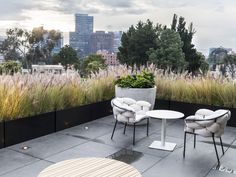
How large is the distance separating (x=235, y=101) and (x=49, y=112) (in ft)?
12.9

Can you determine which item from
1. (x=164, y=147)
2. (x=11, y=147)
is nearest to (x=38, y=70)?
(x=11, y=147)

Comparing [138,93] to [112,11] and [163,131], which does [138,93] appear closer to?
[163,131]

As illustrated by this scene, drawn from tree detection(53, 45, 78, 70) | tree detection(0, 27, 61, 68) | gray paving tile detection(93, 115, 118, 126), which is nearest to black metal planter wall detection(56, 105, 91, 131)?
gray paving tile detection(93, 115, 118, 126)

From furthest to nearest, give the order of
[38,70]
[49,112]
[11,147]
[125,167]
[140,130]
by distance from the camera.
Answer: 1. [38,70]
2. [140,130]
3. [49,112]
4. [11,147]
5. [125,167]

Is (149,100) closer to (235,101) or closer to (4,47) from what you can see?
(235,101)

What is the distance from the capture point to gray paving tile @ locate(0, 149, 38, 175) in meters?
3.59

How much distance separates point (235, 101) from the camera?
20.2 feet

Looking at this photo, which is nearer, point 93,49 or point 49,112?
point 49,112

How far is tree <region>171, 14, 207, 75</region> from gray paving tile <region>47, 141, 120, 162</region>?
26.9 metres

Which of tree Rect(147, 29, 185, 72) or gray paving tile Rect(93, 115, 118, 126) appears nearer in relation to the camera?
gray paving tile Rect(93, 115, 118, 126)

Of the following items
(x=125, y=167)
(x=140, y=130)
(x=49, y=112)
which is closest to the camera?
(x=125, y=167)

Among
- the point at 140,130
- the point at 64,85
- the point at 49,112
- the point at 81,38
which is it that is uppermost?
the point at 81,38

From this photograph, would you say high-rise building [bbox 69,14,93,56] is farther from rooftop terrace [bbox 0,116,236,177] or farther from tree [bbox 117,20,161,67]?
rooftop terrace [bbox 0,116,236,177]

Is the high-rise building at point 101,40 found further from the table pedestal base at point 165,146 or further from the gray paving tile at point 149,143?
the table pedestal base at point 165,146
